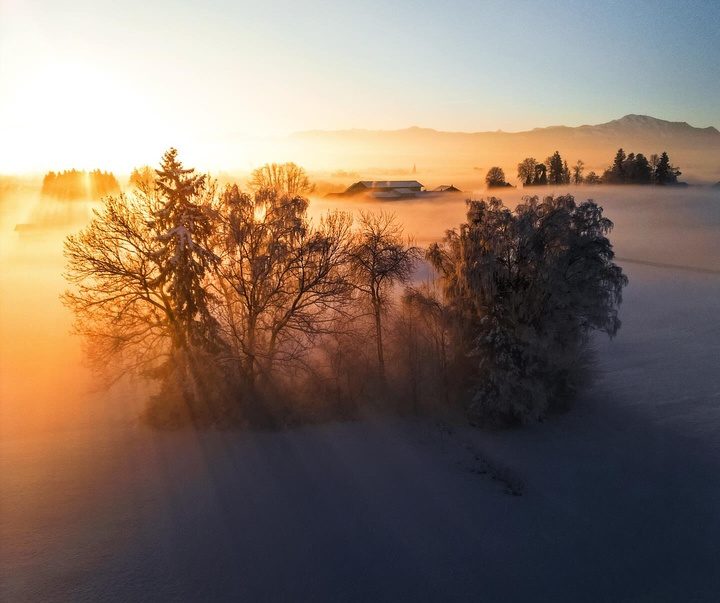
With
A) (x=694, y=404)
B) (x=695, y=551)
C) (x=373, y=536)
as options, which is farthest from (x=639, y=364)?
(x=373, y=536)

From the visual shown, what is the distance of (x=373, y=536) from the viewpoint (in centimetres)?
1231

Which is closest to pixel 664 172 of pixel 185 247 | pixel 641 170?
pixel 641 170

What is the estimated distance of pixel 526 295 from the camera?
18812 mm

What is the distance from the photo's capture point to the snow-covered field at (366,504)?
35.7ft

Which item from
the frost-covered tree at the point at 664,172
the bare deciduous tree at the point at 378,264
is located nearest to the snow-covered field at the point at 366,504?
the bare deciduous tree at the point at 378,264

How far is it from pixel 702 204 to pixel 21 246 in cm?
11628

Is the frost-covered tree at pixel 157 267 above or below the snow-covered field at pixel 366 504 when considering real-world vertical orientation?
above

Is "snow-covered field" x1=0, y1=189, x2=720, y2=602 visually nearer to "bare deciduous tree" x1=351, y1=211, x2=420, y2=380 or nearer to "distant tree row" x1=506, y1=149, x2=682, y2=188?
"bare deciduous tree" x1=351, y1=211, x2=420, y2=380

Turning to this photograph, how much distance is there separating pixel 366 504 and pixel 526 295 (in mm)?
10549

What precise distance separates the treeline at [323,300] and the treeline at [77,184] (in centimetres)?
7247

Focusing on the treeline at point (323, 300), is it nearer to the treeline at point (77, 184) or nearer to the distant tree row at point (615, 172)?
the distant tree row at point (615, 172)

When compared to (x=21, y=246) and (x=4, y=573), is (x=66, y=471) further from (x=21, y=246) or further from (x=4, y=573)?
(x=21, y=246)

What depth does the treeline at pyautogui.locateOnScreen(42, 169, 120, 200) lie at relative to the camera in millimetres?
82125

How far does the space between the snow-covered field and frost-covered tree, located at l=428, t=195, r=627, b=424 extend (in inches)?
72.8
